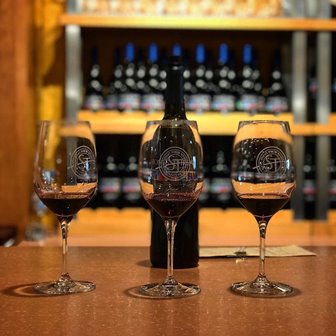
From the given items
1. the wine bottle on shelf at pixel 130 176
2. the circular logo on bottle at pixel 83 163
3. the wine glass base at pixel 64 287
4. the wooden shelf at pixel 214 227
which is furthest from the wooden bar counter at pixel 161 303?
the wine bottle on shelf at pixel 130 176

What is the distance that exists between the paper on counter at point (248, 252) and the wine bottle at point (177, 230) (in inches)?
2.3

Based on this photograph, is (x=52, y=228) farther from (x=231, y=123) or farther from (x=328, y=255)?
(x=328, y=255)

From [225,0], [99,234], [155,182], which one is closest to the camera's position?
[155,182]

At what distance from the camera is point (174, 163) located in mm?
719

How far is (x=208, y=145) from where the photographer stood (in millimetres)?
2789

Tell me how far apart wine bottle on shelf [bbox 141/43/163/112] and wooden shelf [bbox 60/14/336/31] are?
23 cm

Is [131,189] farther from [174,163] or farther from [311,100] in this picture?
[174,163]

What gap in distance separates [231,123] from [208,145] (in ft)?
1.23

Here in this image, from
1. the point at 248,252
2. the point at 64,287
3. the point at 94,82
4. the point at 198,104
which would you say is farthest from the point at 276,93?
the point at 64,287

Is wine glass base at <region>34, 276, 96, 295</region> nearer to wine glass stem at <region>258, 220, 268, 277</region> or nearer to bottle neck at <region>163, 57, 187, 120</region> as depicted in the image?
wine glass stem at <region>258, 220, 268, 277</region>

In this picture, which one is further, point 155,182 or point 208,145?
point 208,145

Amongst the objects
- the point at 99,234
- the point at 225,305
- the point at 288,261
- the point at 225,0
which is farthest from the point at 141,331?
the point at 225,0

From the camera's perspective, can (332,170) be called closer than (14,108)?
No

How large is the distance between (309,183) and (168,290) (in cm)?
201
